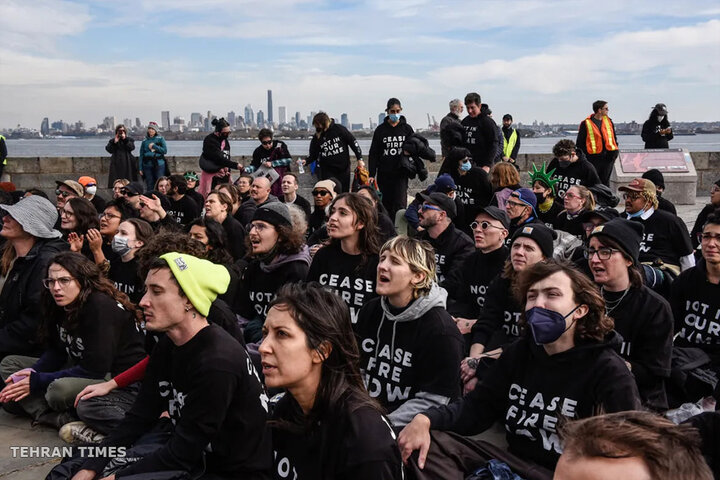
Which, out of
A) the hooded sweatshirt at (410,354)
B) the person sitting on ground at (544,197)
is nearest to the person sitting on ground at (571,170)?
the person sitting on ground at (544,197)

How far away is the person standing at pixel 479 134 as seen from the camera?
10.4m

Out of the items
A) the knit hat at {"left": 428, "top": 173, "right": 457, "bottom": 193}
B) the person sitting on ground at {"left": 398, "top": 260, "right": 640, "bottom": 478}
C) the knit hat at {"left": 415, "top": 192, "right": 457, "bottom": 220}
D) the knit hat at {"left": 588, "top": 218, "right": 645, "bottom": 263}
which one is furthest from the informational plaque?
the person sitting on ground at {"left": 398, "top": 260, "right": 640, "bottom": 478}

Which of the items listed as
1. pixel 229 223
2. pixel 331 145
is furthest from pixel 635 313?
pixel 331 145

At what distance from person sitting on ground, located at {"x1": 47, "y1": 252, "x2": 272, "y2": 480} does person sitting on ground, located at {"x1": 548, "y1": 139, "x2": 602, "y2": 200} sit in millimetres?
6135

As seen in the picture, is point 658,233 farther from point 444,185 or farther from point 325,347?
point 325,347

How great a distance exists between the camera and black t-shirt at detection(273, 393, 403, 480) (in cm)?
240

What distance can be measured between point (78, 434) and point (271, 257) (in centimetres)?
185

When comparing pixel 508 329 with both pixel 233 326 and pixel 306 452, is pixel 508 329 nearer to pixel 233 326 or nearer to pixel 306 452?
pixel 233 326

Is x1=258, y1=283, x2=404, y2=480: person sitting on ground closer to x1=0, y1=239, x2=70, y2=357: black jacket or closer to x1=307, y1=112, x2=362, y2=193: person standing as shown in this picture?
x1=0, y1=239, x2=70, y2=357: black jacket

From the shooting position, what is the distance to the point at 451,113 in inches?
445

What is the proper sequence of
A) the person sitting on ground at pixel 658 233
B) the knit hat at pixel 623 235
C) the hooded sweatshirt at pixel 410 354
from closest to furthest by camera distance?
1. the hooded sweatshirt at pixel 410 354
2. the knit hat at pixel 623 235
3. the person sitting on ground at pixel 658 233

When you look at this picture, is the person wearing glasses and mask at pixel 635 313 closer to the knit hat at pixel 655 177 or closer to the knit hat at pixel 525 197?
the knit hat at pixel 525 197

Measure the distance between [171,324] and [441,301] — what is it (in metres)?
1.42

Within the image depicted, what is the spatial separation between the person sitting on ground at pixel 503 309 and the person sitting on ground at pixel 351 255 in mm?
818
